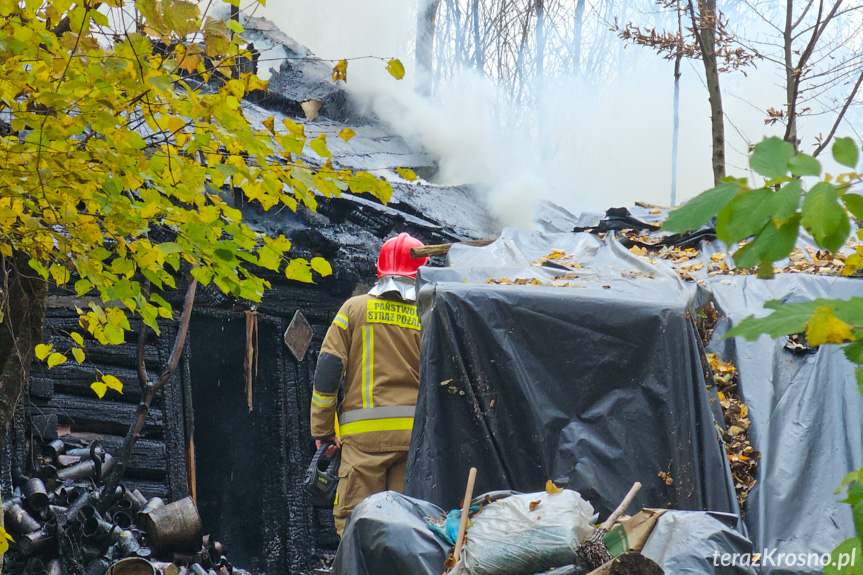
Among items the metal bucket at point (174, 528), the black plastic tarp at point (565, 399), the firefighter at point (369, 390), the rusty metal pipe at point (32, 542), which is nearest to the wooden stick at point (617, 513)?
the black plastic tarp at point (565, 399)

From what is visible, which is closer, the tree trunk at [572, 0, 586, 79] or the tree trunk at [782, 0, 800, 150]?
the tree trunk at [782, 0, 800, 150]

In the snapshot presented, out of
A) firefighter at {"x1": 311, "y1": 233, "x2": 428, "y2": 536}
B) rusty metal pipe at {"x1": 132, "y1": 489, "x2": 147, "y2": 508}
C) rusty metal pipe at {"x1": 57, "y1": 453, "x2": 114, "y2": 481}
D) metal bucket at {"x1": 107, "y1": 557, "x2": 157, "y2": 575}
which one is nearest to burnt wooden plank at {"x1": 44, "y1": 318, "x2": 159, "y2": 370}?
rusty metal pipe at {"x1": 57, "y1": 453, "x2": 114, "y2": 481}

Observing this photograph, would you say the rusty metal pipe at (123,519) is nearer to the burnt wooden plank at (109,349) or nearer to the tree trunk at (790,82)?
the burnt wooden plank at (109,349)

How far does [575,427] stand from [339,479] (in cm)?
177

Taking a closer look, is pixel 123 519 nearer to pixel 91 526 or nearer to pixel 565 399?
pixel 91 526

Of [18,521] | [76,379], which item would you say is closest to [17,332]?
[18,521]

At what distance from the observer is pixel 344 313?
5.03 meters

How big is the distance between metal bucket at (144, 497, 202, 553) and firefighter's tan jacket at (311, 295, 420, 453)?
148 cm

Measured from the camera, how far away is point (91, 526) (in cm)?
546

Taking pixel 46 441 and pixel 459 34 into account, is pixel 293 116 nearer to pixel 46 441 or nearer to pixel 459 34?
pixel 46 441

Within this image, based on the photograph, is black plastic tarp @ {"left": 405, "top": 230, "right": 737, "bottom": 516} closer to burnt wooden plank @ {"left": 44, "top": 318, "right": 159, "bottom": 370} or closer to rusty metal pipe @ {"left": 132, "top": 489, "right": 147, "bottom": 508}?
rusty metal pipe @ {"left": 132, "top": 489, "right": 147, "bottom": 508}

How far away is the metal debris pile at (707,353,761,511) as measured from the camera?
3877mm

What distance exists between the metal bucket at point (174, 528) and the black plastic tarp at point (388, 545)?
2.81 metres

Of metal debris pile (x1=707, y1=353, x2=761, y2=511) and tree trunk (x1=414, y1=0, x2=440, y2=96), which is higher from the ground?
tree trunk (x1=414, y1=0, x2=440, y2=96)
